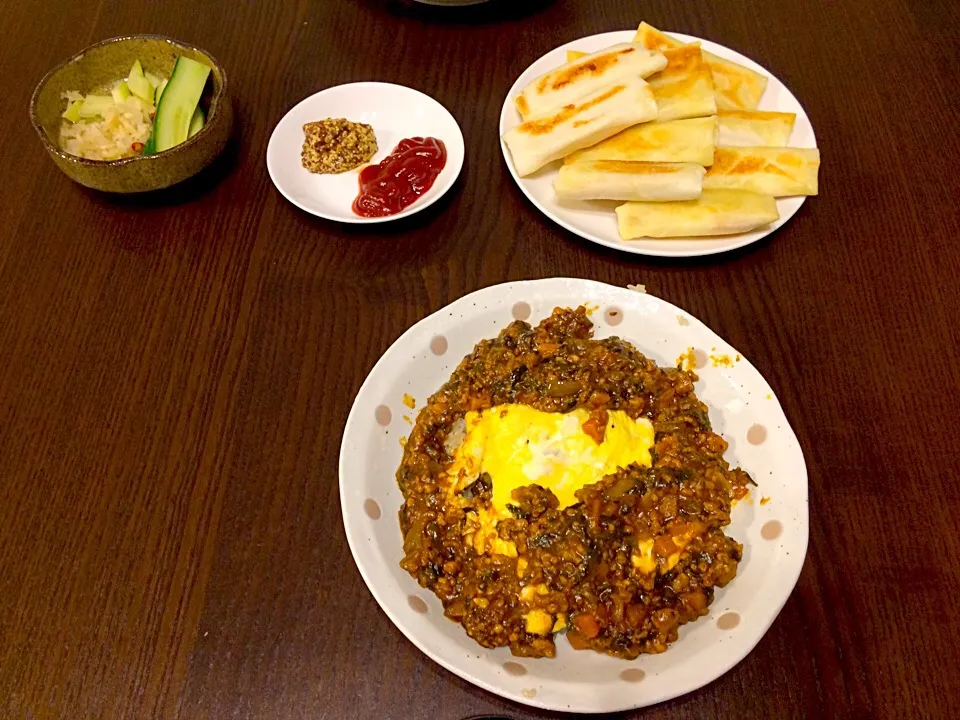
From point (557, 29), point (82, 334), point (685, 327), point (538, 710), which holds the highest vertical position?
point (557, 29)

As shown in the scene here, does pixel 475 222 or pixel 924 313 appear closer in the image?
pixel 924 313

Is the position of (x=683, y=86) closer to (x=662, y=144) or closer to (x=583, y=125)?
(x=662, y=144)

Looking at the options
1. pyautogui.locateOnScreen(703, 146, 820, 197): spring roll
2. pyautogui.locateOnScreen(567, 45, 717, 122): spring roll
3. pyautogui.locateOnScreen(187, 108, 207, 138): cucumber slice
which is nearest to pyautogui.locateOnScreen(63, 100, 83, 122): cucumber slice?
pyautogui.locateOnScreen(187, 108, 207, 138): cucumber slice

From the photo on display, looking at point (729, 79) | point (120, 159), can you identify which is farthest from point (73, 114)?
point (729, 79)

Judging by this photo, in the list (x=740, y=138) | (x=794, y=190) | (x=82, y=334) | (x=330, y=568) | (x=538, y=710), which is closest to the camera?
(x=538, y=710)

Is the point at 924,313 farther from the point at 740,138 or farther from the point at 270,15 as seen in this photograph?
the point at 270,15

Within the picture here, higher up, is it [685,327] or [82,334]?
[685,327]

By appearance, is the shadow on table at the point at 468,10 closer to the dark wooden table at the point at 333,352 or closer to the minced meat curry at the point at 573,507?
the dark wooden table at the point at 333,352

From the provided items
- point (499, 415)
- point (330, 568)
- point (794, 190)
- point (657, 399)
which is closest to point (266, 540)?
point (330, 568)
